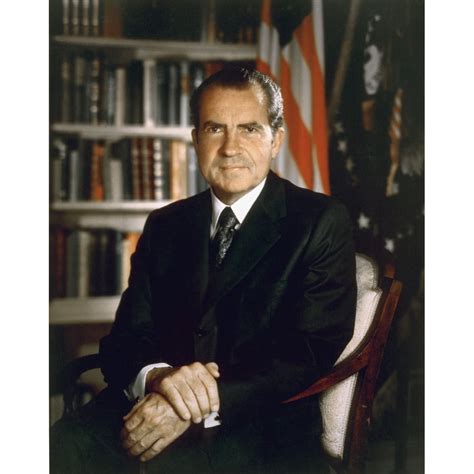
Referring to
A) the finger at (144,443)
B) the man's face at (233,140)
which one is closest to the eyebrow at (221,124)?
the man's face at (233,140)

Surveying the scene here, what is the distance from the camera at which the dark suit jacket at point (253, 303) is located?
1303 millimetres

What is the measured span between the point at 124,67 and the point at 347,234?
61 cm

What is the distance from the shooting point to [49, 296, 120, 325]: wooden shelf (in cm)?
137

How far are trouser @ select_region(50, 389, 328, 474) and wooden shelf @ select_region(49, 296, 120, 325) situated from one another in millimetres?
164

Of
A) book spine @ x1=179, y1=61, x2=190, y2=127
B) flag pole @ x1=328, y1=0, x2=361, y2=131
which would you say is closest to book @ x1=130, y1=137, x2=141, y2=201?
book spine @ x1=179, y1=61, x2=190, y2=127

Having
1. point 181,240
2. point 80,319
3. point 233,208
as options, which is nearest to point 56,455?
point 80,319

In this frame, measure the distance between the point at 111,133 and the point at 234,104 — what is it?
0.28 meters

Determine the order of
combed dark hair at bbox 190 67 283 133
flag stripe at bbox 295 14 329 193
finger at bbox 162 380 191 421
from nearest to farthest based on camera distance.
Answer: finger at bbox 162 380 191 421
combed dark hair at bbox 190 67 283 133
flag stripe at bbox 295 14 329 193

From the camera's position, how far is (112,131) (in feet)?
4.55

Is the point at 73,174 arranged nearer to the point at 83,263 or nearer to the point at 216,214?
the point at 83,263

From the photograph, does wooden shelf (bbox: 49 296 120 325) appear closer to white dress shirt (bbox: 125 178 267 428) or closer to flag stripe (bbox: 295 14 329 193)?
white dress shirt (bbox: 125 178 267 428)

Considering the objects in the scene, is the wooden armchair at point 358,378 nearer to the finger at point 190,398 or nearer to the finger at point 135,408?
the finger at point 190,398

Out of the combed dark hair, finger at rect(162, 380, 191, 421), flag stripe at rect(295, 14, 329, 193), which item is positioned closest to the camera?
finger at rect(162, 380, 191, 421)
